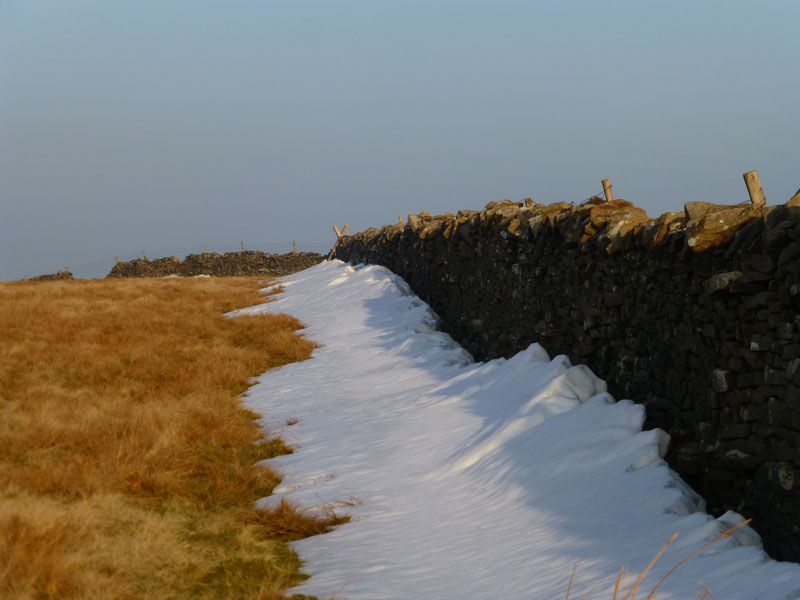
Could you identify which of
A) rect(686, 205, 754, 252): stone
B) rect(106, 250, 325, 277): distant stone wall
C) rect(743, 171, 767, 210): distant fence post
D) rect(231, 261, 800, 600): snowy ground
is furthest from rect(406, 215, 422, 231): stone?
rect(106, 250, 325, 277): distant stone wall

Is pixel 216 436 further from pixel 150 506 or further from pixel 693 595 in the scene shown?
pixel 693 595

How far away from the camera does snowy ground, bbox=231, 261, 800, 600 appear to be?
442 centimetres

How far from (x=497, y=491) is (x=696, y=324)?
7.62 ft

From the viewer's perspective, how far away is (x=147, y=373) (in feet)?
38.7

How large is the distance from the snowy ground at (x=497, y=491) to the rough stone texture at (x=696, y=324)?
0.28 metres

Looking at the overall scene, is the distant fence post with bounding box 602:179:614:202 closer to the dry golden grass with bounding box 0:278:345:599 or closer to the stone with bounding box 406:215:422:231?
the dry golden grass with bounding box 0:278:345:599

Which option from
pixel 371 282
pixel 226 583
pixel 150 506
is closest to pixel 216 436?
pixel 150 506

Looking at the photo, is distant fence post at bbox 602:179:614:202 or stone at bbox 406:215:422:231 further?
stone at bbox 406:215:422:231

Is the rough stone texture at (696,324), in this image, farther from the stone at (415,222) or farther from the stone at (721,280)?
the stone at (415,222)

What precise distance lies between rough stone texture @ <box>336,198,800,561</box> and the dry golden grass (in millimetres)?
3361

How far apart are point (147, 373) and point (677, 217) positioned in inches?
368

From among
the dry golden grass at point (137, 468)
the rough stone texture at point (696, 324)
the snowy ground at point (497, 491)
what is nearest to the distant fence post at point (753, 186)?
the rough stone texture at point (696, 324)

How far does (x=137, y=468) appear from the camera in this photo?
272 inches

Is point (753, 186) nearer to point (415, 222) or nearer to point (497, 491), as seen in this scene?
point (497, 491)
